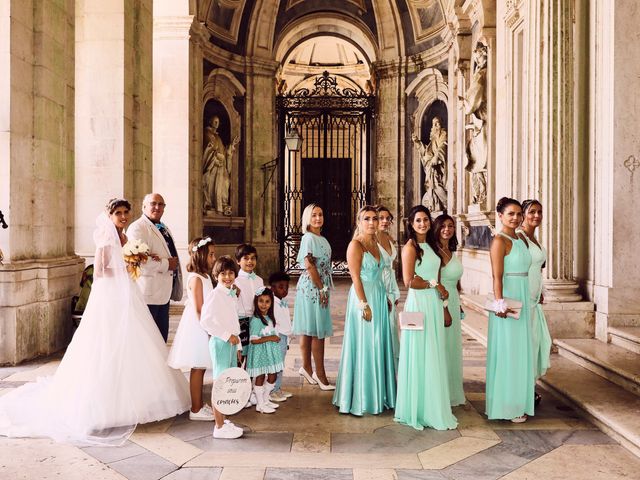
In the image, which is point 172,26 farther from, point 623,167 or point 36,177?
point 623,167

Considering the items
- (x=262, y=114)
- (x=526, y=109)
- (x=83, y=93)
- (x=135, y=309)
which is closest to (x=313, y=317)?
(x=135, y=309)

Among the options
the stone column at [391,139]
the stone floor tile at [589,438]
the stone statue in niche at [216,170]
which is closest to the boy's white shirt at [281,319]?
the stone floor tile at [589,438]

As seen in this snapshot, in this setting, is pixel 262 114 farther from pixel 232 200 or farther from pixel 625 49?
pixel 625 49

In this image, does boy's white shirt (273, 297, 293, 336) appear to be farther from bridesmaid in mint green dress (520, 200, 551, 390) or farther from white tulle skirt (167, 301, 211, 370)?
bridesmaid in mint green dress (520, 200, 551, 390)

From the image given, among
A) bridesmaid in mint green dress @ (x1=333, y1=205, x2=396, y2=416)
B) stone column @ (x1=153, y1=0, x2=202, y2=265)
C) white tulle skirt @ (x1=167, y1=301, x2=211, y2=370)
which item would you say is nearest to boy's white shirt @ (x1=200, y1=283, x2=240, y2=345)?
white tulle skirt @ (x1=167, y1=301, x2=211, y2=370)

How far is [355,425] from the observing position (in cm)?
461

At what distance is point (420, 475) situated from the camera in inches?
143

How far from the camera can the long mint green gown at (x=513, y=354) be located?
462 centimetres

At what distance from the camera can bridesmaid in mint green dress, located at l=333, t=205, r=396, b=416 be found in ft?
15.9

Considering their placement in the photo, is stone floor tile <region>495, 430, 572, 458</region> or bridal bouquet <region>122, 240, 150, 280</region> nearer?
stone floor tile <region>495, 430, 572, 458</region>

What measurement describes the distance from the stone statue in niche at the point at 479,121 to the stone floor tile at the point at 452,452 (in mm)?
7152

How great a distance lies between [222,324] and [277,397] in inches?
49.6

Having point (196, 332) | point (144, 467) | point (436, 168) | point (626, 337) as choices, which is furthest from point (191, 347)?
point (436, 168)

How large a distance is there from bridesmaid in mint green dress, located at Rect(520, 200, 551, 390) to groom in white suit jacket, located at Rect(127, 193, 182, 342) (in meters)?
3.22
